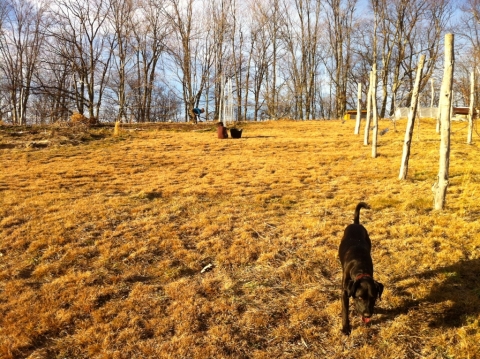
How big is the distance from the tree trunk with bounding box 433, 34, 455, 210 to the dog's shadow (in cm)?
252

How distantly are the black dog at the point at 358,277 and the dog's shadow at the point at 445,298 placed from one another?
26.5 inches

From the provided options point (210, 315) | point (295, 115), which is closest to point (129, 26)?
point (295, 115)

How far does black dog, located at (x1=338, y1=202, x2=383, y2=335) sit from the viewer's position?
3160 mm

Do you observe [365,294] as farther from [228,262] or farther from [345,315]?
[228,262]

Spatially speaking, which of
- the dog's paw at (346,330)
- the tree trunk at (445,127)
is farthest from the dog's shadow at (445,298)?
the tree trunk at (445,127)

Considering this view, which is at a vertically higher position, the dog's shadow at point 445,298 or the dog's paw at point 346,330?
the dog's shadow at point 445,298

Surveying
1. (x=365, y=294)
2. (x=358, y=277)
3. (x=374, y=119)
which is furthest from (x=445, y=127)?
(x=374, y=119)

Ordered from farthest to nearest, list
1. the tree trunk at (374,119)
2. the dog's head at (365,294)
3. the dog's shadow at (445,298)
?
the tree trunk at (374,119)
the dog's shadow at (445,298)
the dog's head at (365,294)

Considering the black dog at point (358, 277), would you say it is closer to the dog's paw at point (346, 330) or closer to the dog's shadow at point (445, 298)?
the dog's paw at point (346, 330)

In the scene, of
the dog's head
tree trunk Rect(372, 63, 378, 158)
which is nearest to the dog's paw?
the dog's head

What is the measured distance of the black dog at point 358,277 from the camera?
3.16 m

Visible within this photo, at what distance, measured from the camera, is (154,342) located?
137 inches

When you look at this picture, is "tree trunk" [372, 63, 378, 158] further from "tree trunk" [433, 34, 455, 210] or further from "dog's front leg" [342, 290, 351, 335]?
"dog's front leg" [342, 290, 351, 335]

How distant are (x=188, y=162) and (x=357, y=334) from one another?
10155mm
